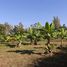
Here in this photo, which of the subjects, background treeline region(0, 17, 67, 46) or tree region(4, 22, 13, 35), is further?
tree region(4, 22, 13, 35)

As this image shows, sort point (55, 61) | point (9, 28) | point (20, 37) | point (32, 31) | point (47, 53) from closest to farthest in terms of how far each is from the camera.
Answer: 1. point (55, 61)
2. point (47, 53)
3. point (20, 37)
4. point (32, 31)
5. point (9, 28)

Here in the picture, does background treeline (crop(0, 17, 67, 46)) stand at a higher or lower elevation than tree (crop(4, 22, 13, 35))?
lower

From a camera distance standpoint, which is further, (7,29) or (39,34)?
(7,29)

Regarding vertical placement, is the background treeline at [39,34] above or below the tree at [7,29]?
below

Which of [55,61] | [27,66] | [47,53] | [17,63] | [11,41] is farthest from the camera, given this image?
[11,41]

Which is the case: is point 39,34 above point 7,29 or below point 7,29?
below

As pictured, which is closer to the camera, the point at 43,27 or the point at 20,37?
the point at 43,27

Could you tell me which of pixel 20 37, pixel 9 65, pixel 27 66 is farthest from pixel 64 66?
pixel 20 37

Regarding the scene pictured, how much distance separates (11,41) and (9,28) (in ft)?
157

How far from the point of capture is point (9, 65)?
1980cm

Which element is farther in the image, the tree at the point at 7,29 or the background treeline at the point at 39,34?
the tree at the point at 7,29

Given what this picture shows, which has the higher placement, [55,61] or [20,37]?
[20,37]

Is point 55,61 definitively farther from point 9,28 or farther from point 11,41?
point 9,28

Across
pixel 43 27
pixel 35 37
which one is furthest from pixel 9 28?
pixel 43 27
